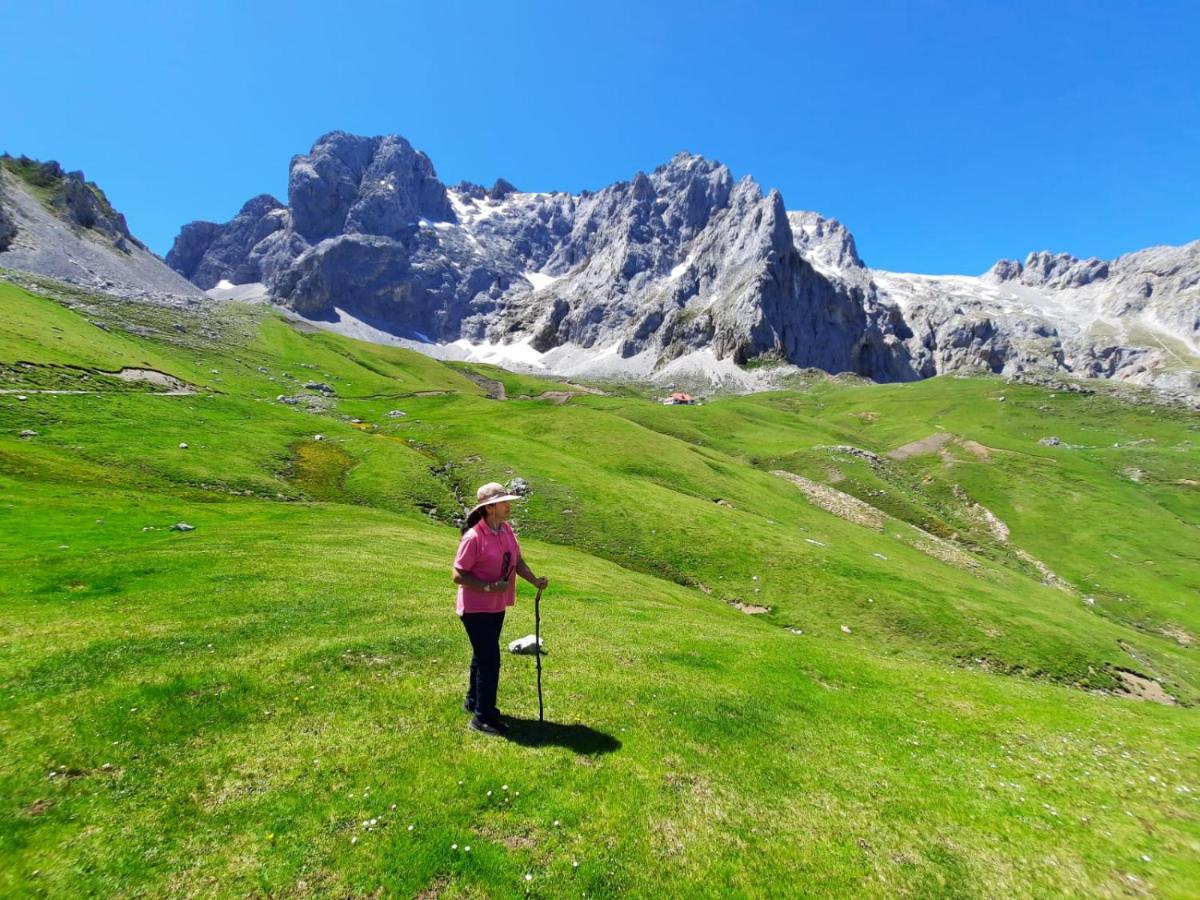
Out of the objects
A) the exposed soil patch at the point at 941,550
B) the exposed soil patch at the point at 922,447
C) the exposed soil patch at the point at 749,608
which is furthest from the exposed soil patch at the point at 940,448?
the exposed soil patch at the point at 749,608

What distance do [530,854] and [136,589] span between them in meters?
21.3

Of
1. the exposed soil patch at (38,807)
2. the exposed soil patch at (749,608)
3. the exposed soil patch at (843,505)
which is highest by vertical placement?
the exposed soil patch at (843,505)

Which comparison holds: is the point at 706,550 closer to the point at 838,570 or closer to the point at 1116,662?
the point at 838,570

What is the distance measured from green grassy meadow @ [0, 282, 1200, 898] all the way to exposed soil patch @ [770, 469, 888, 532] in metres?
16.8

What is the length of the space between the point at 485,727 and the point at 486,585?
3.54 meters

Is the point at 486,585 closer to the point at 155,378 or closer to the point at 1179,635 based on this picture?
the point at 1179,635

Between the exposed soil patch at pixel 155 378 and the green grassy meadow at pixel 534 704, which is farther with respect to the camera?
the exposed soil patch at pixel 155 378

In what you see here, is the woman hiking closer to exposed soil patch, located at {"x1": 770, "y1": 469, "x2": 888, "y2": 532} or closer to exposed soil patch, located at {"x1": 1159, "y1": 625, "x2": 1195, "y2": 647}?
exposed soil patch, located at {"x1": 770, "y1": 469, "x2": 888, "y2": 532}

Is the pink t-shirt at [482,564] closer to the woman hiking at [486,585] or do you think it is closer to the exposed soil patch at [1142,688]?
the woman hiking at [486,585]

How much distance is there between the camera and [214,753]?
36.0ft

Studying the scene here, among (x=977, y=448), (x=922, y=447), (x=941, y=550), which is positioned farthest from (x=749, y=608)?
(x=977, y=448)

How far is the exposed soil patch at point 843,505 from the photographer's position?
79625 millimetres

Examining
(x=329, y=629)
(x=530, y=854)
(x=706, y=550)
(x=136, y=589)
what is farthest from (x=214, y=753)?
(x=706, y=550)

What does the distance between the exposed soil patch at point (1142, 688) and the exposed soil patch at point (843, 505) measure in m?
35.3
